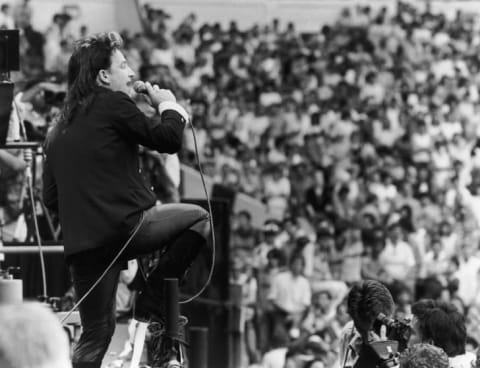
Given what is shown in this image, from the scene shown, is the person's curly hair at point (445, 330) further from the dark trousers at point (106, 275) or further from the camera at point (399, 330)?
the dark trousers at point (106, 275)

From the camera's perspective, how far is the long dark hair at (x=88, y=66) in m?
6.08

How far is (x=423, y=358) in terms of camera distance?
5441 millimetres

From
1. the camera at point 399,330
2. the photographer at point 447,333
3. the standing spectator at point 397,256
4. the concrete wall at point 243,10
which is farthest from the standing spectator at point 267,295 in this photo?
the camera at point 399,330

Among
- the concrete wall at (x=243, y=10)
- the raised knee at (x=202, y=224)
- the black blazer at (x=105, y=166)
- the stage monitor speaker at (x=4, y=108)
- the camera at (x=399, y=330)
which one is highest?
the concrete wall at (x=243, y=10)

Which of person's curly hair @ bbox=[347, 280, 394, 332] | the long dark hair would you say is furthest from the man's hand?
person's curly hair @ bbox=[347, 280, 394, 332]

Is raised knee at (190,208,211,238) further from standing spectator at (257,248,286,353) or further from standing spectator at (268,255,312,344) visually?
standing spectator at (268,255,312,344)

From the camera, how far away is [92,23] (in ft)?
74.3

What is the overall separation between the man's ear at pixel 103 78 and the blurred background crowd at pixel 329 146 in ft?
18.0

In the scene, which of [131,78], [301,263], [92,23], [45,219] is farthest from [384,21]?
[131,78]

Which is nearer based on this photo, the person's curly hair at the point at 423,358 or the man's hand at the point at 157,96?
the person's curly hair at the point at 423,358

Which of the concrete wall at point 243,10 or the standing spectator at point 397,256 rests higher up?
the concrete wall at point 243,10

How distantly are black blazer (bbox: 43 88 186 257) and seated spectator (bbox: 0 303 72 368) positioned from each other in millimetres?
2390

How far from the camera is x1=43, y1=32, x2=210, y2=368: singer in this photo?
594 cm

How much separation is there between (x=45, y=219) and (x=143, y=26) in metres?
13.7
